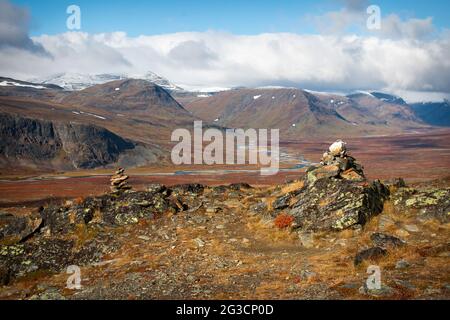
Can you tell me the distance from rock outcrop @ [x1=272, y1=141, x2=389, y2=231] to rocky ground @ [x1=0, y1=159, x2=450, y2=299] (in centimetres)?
8

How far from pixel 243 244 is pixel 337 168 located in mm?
9460

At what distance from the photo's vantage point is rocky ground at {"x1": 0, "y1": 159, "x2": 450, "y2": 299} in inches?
627

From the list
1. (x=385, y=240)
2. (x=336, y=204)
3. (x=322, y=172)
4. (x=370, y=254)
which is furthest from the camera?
(x=322, y=172)

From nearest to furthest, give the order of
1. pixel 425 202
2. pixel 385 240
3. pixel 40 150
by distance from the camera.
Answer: pixel 385 240 < pixel 425 202 < pixel 40 150

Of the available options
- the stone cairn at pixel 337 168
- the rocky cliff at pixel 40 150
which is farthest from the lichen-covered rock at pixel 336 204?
the rocky cliff at pixel 40 150

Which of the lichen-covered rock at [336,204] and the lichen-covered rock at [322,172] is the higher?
the lichen-covered rock at [322,172]

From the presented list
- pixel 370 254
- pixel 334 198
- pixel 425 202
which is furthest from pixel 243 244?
pixel 425 202

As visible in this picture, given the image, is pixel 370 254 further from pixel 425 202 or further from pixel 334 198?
pixel 425 202

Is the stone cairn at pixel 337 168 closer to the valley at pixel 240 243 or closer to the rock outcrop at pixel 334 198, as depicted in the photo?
the rock outcrop at pixel 334 198

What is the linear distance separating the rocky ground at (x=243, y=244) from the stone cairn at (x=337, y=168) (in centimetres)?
14

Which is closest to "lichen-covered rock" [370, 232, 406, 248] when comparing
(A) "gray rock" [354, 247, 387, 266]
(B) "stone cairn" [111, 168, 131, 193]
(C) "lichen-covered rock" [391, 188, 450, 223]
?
(A) "gray rock" [354, 247, 387, 266]

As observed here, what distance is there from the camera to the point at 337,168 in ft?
91.0

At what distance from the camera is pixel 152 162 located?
650 ft

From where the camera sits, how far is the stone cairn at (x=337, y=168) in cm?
2734
